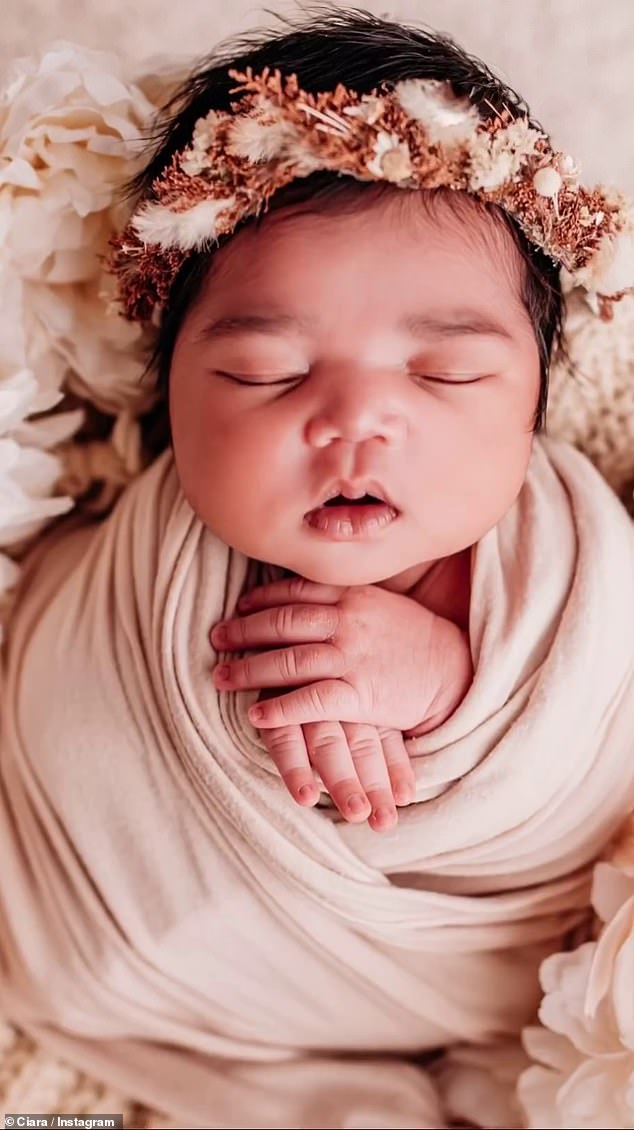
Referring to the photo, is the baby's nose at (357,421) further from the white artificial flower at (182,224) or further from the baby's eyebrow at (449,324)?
the white artificial flower at (182,224)

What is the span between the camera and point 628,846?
1.22 m

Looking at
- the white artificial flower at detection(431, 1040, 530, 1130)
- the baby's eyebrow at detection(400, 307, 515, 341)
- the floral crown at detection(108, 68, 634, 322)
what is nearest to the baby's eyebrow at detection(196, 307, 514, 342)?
the baby's eyebrow at detection(400, 307, 515, 341)

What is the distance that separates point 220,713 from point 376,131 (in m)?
0.63

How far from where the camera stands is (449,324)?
108 cm

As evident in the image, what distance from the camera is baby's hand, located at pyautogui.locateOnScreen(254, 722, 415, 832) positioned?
1113 millimetres

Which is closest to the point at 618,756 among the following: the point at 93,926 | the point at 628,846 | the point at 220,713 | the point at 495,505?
the point at 628,846

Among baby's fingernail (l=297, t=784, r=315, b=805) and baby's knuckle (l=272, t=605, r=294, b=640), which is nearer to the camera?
baby's fingernail (l=297, t=784, r=315, b=805)

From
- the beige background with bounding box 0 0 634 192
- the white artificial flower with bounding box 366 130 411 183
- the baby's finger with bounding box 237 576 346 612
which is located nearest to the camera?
the white artificial flower with bounding box 366 130 411 183

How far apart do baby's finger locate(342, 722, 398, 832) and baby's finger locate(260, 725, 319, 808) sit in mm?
52

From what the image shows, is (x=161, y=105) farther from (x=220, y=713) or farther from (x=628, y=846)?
(x=628, y=846)

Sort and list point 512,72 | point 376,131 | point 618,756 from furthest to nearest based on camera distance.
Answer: point 512,72 → point 618,756 → point 376,131

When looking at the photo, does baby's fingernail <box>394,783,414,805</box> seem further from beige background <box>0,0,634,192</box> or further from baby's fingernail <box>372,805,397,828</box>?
beige background <box>0,0,634,192</box>

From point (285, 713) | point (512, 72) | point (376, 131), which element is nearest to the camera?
point (376, 131)

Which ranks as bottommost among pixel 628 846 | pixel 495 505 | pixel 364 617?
pixel 628 846
